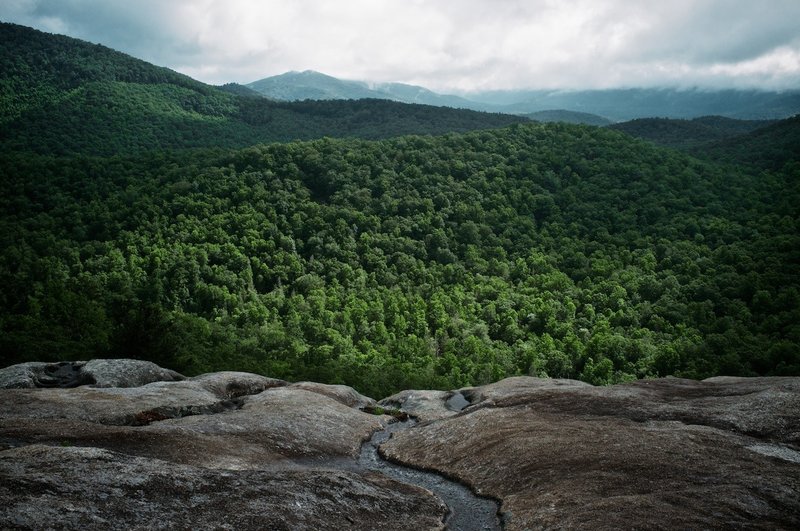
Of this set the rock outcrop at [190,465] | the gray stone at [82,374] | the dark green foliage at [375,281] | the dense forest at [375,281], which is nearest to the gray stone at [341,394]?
the rock outcrop at [190,465]

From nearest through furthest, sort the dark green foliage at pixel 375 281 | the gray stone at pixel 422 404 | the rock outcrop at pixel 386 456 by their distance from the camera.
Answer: the rock outcrop at pixel 386 456 → the gray stone at pixel 422 404 → the dark green foliage at pixel 375 281

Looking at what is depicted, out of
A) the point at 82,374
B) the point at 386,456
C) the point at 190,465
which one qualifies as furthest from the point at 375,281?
the point at 190,465

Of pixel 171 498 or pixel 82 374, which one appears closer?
pixel 171 498

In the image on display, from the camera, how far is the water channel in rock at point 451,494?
2289 centimetres

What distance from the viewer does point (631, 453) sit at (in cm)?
2538

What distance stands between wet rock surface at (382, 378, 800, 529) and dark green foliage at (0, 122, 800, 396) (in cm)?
5355

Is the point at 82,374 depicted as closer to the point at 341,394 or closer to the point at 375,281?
the point at 341,394

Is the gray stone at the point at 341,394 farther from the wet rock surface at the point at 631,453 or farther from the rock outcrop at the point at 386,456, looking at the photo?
the wet rock surface at the point at 631,453

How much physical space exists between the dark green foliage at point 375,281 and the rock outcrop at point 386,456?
149 feet

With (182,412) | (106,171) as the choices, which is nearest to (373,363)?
(182,412)

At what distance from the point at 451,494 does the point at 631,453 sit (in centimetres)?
892

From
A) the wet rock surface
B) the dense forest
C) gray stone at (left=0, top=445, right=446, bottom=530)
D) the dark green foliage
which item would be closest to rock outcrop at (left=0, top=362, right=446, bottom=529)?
gray stone at (left=0, top=445, right=446, bottom=530)

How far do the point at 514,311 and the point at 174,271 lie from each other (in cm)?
9550

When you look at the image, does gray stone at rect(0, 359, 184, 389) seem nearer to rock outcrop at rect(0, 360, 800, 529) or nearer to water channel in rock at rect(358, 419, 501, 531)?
rock outcrop at rect(0, 360, 800, 529)
